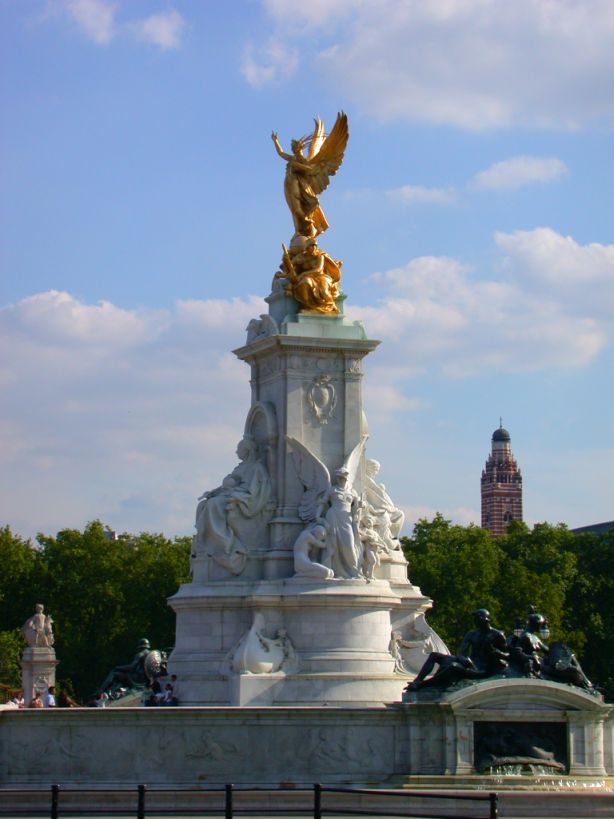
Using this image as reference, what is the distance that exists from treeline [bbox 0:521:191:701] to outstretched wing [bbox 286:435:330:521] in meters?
31.7

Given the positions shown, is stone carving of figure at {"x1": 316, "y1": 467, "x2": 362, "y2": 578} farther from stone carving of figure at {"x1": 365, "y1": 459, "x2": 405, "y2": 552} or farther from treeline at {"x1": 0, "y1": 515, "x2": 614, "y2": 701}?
treeline at {"x1": 0, "y1": 515, "x2": 614, "y2": 701}

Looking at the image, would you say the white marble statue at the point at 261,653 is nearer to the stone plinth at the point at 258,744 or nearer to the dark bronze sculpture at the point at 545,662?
the stone plinth at the point at 258,744

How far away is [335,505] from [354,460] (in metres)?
1.63

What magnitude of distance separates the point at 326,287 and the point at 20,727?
1338cm

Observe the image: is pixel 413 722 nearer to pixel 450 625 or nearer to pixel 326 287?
pixel 326 287

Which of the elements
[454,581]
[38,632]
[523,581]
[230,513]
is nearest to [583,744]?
[230,513]

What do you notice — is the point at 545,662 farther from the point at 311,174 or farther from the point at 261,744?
the point at 311,174

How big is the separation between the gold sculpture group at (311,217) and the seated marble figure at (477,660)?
10865 mm

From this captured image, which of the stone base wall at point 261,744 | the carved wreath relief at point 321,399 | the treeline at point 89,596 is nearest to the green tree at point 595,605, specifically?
the treeline at point 89,596

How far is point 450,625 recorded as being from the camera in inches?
2773

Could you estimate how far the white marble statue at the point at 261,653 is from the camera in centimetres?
3991

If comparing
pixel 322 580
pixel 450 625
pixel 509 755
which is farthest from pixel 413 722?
pixel 450 625

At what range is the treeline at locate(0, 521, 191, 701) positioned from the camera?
73.7 meters

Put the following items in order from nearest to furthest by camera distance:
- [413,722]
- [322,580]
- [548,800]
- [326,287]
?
[548,800] < [413,722] < [322,580] < [326,287]
